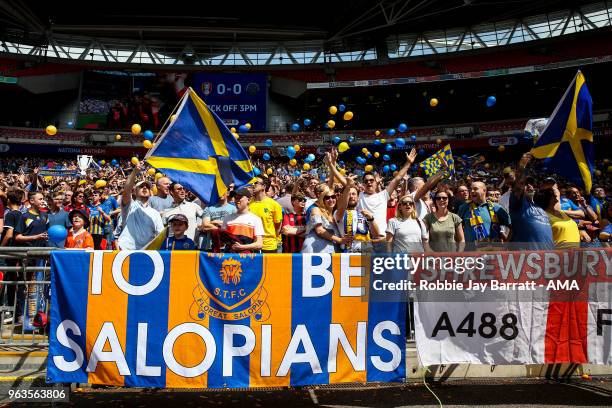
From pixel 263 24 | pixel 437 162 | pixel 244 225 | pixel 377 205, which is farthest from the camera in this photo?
pixel 263 24

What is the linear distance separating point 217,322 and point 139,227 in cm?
194

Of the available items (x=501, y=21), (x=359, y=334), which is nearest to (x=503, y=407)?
(x=359, y=334)

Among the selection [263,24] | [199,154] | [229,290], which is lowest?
[229,290]

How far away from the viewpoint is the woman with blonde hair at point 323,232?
18.6 feet

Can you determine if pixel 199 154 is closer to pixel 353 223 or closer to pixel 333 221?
pixel 333 221

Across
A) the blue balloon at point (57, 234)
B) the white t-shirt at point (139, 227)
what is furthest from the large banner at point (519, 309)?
the blue balloon at point (57, 234)

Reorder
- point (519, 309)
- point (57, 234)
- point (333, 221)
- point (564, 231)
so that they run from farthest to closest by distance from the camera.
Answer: point (57, 234) → point (333, 221) → point (564, 231) → point (519, 309)

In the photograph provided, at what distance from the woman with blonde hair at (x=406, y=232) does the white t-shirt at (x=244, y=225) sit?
151cm

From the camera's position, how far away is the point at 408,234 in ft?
19.0

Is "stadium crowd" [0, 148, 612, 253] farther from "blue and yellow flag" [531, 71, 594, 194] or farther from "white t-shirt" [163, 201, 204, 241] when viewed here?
"blue and yellow flag" [531, 71, 594, 194]

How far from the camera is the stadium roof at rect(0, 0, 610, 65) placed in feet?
111

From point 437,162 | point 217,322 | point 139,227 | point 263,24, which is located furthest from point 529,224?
point 263,24

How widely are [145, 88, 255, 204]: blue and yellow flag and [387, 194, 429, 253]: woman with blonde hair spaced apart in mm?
1855

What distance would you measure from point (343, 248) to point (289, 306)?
1468 millimetres
